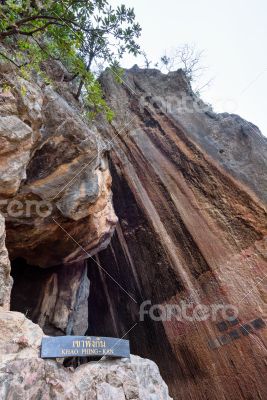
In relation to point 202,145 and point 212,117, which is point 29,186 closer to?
point 202,145

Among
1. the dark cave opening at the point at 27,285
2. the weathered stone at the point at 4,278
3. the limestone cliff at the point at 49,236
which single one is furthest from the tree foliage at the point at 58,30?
the dark cave opening at the point at 27,285

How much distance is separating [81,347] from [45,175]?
4129 millimetres

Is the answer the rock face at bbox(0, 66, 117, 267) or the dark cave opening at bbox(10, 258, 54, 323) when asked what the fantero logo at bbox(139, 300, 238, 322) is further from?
the dark cave opening at bbox(10, 258, 54, 323)

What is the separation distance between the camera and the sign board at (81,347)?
415 cm

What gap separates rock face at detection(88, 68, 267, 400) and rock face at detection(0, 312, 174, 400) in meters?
3.67

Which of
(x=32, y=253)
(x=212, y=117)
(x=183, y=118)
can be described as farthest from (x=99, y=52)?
(x=32, y=253)

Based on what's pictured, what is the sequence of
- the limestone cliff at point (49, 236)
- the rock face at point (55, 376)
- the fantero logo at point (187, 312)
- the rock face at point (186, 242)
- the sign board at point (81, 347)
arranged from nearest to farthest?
1. the rock face at point (55, 376)
2. the limestone cliff at point (49, 236)
3. the sign board at point (81, 347)
4. the rock face at point (186, 242)
5. the fantero logo at point (187, 312)

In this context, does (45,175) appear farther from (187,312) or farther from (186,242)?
(187,312)

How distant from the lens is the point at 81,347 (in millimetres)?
4383

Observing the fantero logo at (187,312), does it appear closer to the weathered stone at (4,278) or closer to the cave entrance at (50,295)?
the cave entrance at (50,295)

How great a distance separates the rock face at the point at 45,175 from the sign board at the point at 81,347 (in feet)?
10.3

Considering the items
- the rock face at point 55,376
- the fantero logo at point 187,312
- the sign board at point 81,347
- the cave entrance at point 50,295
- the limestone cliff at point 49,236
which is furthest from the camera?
the cave entrance at point 50,295

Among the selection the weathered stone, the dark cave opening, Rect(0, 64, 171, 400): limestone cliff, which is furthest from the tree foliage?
the dark cave opening

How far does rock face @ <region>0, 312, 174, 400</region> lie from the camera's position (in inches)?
142
